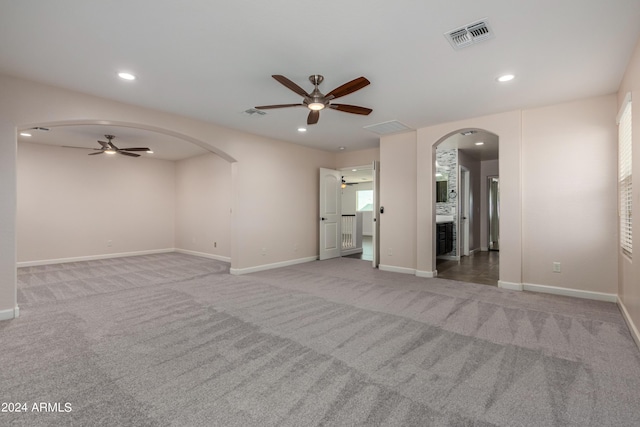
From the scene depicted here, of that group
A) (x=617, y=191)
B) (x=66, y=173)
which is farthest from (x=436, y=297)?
(x=66, y=173)

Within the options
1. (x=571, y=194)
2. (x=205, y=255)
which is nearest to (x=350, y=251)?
(x=205, y=255)

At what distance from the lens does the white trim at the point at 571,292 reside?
12.4ft

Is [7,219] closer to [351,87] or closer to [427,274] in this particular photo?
[351,87]

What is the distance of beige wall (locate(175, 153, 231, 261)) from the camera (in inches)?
285

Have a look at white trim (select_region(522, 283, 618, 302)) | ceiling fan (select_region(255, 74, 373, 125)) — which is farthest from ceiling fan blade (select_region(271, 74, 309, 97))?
white trim (select_region(522, 283, 618, 302))

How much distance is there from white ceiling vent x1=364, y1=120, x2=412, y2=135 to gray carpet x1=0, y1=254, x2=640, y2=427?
277 centimetres

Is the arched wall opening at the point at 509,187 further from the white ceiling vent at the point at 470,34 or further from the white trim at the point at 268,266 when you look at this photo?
the white trim at the point at 268,266

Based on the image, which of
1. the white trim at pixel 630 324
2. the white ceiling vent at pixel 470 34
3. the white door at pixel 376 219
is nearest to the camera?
the white ceiling vent at pixel 470 34

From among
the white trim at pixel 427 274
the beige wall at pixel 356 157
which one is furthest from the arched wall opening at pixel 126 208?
the white trim at pixel 427 274

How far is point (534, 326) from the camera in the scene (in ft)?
9.68

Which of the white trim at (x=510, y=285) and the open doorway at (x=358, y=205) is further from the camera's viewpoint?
the open doorway at (x=358, y=205)

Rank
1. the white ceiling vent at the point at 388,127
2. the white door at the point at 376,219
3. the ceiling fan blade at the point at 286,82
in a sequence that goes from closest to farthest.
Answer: the ceiling fan blade at the point at 286,82, the white ceiling vent at the point at 388,127, the white door at the point at 376,219

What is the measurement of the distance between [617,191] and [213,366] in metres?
4.95

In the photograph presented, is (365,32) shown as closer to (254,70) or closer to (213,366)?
(254,70)
